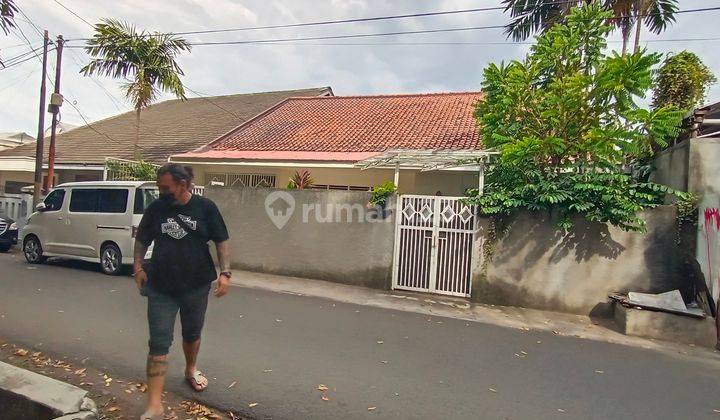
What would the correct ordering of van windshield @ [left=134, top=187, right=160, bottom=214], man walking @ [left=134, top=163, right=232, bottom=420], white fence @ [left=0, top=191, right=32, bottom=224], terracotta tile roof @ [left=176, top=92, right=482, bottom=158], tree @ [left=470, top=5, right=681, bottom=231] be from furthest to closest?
white fence @ [left=0, top=191, right=32, bottom=224]
terracotta tile roof @ [left=176, top=92, right=482, bottom=158]
van windshield @ [left=134, top=187, right=160, bottom=214]
tree @ [left=470, top=5, right=681, bottom=231]
man walking @ [left=134, top=163, right=232, bottom=420]

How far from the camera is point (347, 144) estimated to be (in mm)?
12016

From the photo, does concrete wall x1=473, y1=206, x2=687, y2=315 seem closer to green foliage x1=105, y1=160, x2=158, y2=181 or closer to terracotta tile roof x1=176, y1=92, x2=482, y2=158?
terracotta tile roof x1=176, y1=92, x2=482, y2=158

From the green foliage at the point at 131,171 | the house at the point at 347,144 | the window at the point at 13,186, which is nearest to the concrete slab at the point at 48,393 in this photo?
the house at the point at 347,144

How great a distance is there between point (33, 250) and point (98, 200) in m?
2.29

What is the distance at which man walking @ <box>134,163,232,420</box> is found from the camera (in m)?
3.06

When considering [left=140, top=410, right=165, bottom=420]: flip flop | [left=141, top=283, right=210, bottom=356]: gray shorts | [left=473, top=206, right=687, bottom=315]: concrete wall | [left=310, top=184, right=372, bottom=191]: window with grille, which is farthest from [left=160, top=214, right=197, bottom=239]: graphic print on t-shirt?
[left=310, top=184, right=372, bottom=191]: window with grille

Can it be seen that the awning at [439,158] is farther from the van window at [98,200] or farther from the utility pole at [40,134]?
the utility pole at [40,134]

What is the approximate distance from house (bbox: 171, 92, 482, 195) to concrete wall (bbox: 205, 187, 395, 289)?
127 centimetres

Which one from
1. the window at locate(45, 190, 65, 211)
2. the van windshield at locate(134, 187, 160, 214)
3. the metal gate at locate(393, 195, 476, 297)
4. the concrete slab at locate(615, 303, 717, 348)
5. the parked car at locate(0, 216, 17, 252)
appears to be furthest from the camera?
the parked car at locate(0, 216, 17, 252)

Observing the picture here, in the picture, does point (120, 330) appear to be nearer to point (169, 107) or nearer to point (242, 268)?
point (242, 268)

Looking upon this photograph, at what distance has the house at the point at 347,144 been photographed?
37.2 feet

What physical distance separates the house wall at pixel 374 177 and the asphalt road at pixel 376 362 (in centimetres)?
545

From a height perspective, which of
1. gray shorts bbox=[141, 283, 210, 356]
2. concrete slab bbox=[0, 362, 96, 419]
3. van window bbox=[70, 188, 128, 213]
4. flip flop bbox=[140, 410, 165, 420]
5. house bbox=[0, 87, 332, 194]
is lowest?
flip flop bbox=[140, 410, 165, 420]

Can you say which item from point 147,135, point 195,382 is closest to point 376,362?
point 195,382
